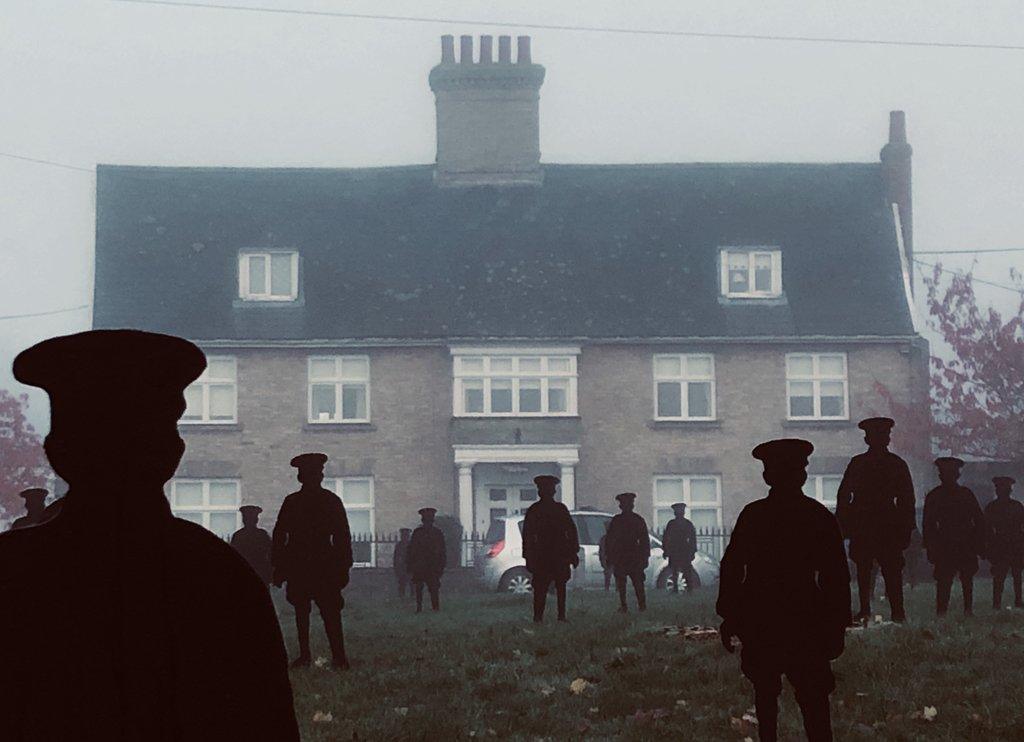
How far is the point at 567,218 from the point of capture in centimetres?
4425

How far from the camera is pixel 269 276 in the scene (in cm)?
4241

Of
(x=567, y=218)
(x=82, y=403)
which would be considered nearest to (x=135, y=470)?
(x=82, y=403)

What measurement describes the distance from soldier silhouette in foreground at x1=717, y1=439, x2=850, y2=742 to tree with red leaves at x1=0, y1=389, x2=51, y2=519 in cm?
5289

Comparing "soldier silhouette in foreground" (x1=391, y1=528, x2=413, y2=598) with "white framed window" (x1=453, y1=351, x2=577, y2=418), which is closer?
"soldier silhouette in foreground" (x1=391, y1=528, x2=413, y2=598)

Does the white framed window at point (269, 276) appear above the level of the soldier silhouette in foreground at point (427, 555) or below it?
Answer: above

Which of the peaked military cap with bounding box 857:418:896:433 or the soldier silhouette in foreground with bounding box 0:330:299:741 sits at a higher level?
the peaked military cap with bounding box 857:418:896:433

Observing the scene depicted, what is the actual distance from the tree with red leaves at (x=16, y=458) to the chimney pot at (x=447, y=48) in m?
23.5

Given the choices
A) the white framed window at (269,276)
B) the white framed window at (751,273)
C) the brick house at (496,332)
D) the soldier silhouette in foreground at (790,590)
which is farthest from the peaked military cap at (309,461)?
the white framed window at (751,273)

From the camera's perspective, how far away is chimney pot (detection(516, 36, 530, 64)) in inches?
1736

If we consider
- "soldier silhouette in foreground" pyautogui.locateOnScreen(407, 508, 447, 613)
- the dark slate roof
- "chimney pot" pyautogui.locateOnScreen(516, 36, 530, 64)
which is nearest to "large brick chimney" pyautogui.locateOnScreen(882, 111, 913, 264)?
the dark slate roof

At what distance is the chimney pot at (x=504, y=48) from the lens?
44062mm

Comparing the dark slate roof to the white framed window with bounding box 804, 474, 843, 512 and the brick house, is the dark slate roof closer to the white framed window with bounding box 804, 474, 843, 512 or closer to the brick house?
the brick house

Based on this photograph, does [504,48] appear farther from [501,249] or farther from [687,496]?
[687,496]

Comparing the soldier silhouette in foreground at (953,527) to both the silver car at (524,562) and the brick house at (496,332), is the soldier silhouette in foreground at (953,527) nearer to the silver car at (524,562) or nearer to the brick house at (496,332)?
the silver car at (524,562)
